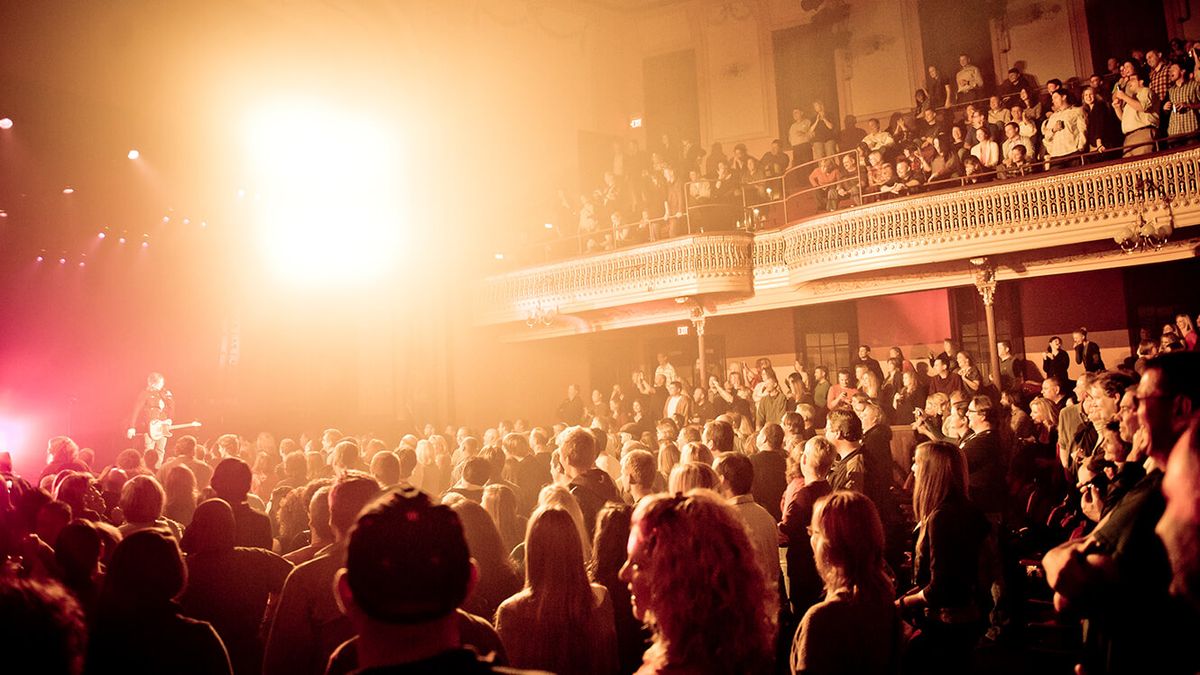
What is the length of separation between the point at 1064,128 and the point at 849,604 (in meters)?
11.4

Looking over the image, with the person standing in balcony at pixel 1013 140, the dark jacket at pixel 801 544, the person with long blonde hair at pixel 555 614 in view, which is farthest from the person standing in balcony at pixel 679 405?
the person with long blonde hair at pixel 555 614

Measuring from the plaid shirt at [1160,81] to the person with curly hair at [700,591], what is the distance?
465 inches

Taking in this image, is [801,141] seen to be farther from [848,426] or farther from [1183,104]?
[848,426]

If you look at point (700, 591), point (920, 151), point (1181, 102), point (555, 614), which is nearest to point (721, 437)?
point (555, 614)

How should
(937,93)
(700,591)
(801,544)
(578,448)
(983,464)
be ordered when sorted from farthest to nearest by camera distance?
(937,93) < (983,464) < (578,448) < (801,544) < (700,591)

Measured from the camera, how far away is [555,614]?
283 centimetres

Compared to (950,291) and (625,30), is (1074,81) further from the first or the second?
(625,30)

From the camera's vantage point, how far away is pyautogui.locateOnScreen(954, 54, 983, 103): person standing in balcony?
49.4 feet

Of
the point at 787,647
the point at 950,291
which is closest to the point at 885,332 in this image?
the point at 950,291

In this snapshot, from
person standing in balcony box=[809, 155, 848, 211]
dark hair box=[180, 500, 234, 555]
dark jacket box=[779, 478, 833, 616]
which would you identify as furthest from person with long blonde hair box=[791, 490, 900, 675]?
person standing in balcony box=[809, 155, 848, 211]

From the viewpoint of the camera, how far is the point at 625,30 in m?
21.5

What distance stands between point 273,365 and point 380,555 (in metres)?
16.6

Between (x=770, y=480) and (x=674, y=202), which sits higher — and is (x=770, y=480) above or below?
below

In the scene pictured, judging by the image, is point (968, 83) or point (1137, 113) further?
point (968, 83)
